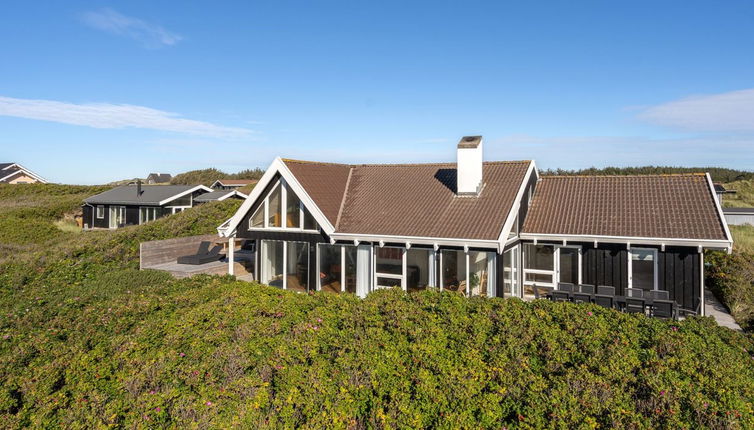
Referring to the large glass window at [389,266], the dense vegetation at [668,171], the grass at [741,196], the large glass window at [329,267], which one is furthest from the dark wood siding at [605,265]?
the dense vegetation at [668,171]

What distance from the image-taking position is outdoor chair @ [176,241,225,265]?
20359 mm

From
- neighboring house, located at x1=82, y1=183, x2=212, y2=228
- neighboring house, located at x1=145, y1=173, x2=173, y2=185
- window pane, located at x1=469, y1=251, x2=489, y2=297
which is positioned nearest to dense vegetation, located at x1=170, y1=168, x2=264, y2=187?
neighboring house, located at x1=145, y1=173, x2=173, y2=185

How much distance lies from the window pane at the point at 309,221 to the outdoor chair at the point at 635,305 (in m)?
9.56

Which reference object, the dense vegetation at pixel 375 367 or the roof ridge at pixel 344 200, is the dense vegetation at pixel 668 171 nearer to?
the roof ridge at pixel 344 200

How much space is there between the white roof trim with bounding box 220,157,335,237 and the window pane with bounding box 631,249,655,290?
9.58 metres

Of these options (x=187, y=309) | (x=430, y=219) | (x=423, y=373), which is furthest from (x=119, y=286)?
(x=423, y=373)

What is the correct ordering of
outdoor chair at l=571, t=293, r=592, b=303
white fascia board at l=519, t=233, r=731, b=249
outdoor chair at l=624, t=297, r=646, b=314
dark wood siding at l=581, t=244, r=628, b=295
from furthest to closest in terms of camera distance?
1. dark wood siding at l=581, t=244, r=628, b=295
2. white fascia board at l=519, t=233, r=731, b=249
3. outdoor chair at l=571, t=293, r=592, b=303
4. outdoor chair at l=624, t=297, r=646, b=314

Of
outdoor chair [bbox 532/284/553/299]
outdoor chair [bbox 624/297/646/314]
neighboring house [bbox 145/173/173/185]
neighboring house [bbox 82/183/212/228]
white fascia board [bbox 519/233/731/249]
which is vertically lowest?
outdoor chair [bbox 532/284/553/299]

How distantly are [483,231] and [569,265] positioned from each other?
382 cm

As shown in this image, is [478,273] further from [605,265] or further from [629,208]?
[629,208]

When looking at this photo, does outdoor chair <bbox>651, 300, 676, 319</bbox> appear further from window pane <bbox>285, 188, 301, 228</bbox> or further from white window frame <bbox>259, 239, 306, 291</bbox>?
window pane <bbox>285, 188, 301, 228</bbox>

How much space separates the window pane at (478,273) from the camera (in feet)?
45.2

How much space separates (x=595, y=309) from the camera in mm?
8531

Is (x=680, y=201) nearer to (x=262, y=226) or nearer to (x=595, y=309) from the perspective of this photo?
(x=595, y=309)
